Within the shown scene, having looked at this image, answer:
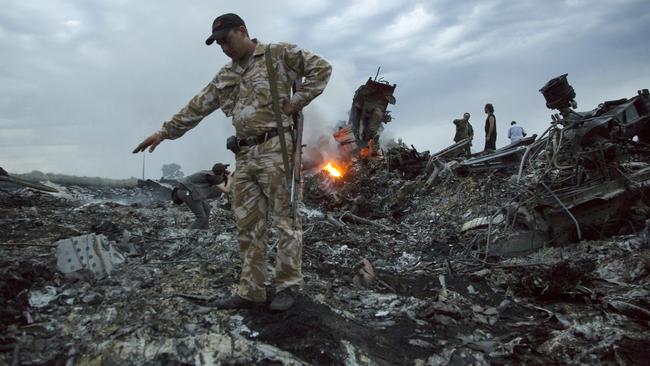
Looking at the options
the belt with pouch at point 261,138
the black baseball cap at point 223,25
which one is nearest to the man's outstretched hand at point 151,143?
the belt with pouch at point 261,138

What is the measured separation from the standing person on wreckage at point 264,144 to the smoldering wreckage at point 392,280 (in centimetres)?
28

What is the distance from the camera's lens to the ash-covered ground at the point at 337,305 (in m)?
2.78

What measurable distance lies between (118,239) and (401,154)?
8466 mm

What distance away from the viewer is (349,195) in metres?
10.9

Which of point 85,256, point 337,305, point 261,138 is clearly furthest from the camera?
point 85,256

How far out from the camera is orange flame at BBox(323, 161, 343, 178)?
1279cm

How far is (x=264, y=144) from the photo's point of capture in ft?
10.4

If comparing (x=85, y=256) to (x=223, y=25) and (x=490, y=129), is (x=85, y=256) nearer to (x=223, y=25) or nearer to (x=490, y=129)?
(x=223, y=25)

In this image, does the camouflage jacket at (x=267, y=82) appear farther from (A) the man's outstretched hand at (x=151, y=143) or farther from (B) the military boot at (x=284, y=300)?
(B) the military boot at (x=284, y=300)

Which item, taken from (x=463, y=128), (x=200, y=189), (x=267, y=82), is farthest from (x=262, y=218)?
(x=463, y=128)

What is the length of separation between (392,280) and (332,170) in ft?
27.6

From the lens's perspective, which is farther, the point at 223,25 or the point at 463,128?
the point at 463,128

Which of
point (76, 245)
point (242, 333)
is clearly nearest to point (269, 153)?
point (242, 333)

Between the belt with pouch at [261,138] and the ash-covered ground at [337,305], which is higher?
the belt with pouch at [261,138]
